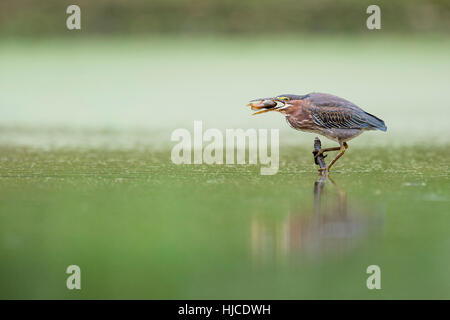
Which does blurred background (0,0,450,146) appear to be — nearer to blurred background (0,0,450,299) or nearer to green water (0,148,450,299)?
blurred background (0,0,450,299)

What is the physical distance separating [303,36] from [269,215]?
1019 cm

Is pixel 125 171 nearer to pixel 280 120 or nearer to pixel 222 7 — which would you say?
pixel 280 120

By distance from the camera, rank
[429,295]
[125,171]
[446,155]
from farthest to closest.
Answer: [446,155] < [125,171] < [429,295]

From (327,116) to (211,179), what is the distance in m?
0.88

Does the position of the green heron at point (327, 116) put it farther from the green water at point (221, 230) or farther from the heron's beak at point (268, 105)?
the green water at point (221, 230)

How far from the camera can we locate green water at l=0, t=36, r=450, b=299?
13.1 feet

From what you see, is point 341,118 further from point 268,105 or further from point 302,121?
point 268,105

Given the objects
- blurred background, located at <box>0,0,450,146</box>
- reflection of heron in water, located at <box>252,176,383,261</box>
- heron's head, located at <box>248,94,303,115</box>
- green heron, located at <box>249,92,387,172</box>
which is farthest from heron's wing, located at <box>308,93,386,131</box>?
blurred background, located at <box>0,0,450,146</box>

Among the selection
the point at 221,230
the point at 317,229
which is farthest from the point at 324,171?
the point at 221,230

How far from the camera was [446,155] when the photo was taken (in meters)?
6.73

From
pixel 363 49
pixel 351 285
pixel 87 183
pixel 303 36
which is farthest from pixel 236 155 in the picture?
pixel 303 36

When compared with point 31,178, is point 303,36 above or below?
above

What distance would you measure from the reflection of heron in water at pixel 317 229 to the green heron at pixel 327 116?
83cm

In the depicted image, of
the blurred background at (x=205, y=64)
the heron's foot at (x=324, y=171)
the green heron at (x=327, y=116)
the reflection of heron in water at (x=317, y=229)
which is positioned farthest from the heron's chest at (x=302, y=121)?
the blurred background at (x=205, y=64)
